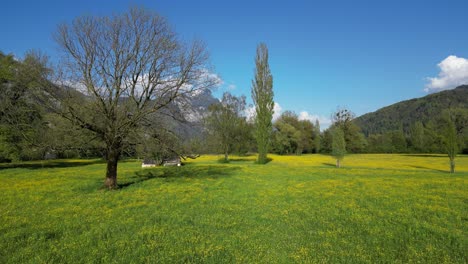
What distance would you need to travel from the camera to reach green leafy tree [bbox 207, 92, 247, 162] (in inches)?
1992

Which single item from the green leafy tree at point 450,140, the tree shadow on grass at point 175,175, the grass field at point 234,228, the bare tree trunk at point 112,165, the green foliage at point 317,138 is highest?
the green foliage at point 317,138

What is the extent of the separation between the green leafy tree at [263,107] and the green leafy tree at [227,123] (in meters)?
6.73

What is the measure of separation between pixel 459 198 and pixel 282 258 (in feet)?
42.0

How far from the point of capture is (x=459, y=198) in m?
13.6

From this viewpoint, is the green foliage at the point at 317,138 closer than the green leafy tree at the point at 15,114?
No

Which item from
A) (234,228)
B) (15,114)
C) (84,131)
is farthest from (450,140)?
(15,114)

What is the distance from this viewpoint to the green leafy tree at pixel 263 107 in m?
45.3

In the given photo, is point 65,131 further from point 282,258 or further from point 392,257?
point 392,257

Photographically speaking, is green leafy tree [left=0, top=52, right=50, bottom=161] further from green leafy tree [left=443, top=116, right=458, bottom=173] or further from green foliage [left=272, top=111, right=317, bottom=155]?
green foliage [left=272, top=111, right=317, bottom=155]

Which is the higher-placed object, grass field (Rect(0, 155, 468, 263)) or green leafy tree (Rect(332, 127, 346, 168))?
green leafy tree (Rect(332, 127, 346, 168))

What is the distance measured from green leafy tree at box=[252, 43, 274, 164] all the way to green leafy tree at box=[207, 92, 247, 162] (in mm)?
6726

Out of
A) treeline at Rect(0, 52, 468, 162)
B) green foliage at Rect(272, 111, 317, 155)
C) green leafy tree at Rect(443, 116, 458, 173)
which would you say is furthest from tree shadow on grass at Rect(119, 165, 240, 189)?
green foliage at Rect(272, 111, 317, 155)

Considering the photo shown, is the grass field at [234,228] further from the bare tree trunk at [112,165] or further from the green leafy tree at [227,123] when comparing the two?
the green leafy tree at [227,123]

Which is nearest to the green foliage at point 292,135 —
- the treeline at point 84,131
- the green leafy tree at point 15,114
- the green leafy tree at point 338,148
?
the treeline at point 84,131
